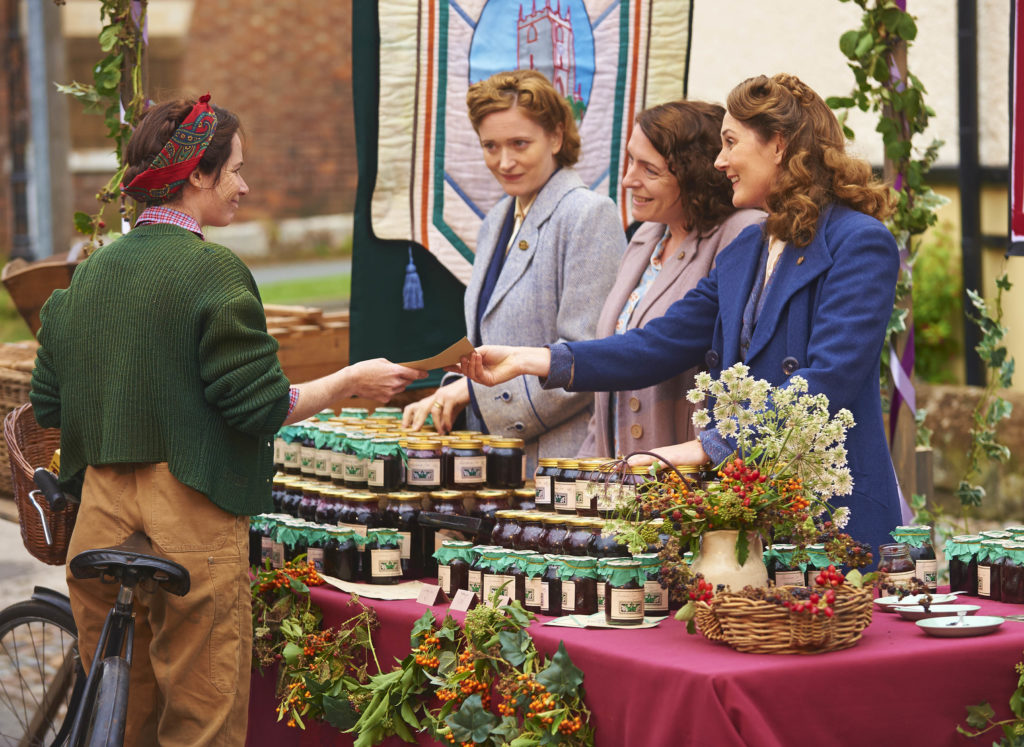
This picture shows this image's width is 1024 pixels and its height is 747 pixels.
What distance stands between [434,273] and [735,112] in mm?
1773

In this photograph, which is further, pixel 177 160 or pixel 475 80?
pixel 475 80

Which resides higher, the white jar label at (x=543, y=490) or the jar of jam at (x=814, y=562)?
the white jar label at (x=543, y=490)

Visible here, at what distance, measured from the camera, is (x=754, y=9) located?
333 inches

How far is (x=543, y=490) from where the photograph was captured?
3.28 metres

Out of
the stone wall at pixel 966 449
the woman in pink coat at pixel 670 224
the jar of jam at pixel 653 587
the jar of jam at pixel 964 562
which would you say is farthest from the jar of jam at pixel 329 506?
the stone wall at pixel 966 449

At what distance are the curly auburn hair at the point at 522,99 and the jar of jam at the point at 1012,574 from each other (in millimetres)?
1913

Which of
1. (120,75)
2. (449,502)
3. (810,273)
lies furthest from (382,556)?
(120,75)

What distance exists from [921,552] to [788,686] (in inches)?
30.4

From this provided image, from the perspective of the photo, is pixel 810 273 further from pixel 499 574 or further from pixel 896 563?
pixel 499 574

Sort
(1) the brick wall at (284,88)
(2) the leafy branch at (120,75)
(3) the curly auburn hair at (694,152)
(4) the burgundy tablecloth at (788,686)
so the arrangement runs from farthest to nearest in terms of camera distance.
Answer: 1. (1) the brick wall at (284,88)
2. (2) the leafy branch at (120,75)
3. (3) the curly auburn hair at (694,152)
4. (4) the burgundy tablecloth at (788,686)

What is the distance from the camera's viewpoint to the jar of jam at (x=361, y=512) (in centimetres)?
355

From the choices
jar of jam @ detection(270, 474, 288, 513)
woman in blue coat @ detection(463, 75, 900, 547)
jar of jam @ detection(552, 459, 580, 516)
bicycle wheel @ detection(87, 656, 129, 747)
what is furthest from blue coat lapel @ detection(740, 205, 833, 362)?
bicycle wheel @ detection(87, 656, 129, 747)

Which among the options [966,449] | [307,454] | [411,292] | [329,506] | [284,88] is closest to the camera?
[329,506]

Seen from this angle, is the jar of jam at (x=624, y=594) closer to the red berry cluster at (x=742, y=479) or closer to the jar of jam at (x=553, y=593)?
the jar of jam at (x=553, y=593)
